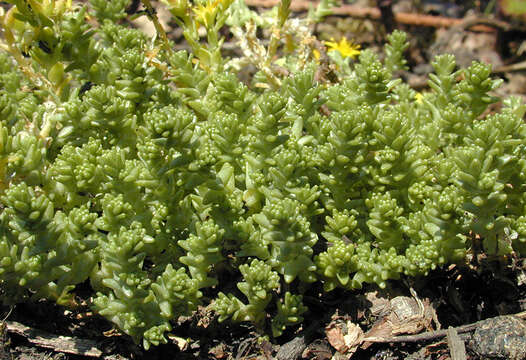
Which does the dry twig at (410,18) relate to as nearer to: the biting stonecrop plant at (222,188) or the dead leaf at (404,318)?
the biting stonecrop plant at (222,188)

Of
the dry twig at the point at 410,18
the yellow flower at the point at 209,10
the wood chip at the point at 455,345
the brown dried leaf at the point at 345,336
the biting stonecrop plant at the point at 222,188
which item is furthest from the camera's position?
the dry twig at the point at 410,18

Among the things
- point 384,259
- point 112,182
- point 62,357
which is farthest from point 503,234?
point 62,357

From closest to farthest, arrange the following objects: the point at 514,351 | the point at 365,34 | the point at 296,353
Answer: the point at 514,351
the point at 296,353
the point at 365,34

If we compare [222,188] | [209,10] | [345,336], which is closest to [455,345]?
[345,336]

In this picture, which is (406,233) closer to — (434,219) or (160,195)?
(434,219)

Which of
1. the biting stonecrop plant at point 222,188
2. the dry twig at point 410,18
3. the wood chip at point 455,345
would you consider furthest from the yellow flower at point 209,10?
the dry twig at point 410,18

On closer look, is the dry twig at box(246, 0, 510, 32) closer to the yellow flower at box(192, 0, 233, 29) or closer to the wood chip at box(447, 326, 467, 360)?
the yellow flower at box(192, 0, 233, 29)

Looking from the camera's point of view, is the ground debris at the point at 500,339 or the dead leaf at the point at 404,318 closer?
the ground debris at the point at 500,339

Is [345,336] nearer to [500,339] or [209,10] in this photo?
[500,339]

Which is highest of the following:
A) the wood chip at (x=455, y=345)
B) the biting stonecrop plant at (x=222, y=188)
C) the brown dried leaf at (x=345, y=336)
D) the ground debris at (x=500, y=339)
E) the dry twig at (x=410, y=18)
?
A: the dry twig at (x=410, y=18)
